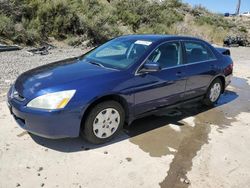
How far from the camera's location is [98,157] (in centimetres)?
412

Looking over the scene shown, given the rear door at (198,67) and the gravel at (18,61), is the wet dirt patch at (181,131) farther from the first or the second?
the gravel at (18,61)

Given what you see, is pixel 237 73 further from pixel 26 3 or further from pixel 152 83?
pixel 26 3

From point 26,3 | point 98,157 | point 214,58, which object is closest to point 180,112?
point 214,58

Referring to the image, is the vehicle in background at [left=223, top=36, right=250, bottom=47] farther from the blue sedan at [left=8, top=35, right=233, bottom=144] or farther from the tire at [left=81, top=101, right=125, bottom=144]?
the tire at [left=81, top=101, right=125, bottom=144]

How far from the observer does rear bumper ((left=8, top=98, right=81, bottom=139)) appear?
3.86 meters

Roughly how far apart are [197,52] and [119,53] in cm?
165

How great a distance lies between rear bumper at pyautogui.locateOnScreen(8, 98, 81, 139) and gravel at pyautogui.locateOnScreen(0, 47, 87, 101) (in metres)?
2.45

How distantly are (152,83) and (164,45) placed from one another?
77 centimetres

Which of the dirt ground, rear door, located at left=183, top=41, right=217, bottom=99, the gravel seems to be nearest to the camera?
the dirt ground

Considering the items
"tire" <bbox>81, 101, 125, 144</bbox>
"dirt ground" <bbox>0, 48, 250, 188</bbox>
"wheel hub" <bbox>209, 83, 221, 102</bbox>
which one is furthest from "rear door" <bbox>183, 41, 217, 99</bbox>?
"tire" <bbox>81, 101, 125, 144</bbox>

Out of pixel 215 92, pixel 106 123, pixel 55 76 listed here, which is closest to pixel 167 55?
pixel 106 123

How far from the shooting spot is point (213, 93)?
641cm

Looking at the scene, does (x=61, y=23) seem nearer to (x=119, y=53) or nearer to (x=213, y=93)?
(x=213, y=93)

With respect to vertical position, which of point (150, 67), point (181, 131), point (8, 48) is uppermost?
point (150, 67)
